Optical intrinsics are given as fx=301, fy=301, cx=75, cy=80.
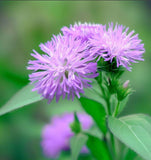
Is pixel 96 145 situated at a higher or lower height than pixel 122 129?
lower

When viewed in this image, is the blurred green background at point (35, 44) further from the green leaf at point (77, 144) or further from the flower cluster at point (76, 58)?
the flower cluster at point (76, 58)

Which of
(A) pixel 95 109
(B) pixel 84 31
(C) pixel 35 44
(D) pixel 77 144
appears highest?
(C) pixel 35 44

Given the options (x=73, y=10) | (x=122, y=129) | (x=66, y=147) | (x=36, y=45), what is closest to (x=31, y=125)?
(x=66, y=147)

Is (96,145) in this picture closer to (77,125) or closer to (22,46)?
(77,125)

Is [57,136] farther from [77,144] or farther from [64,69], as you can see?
[64,69]

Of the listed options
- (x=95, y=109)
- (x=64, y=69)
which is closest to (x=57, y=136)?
(x=95, y=109)

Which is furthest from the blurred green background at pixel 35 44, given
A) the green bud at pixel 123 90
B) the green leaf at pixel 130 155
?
the green bud at pixel 123 90
